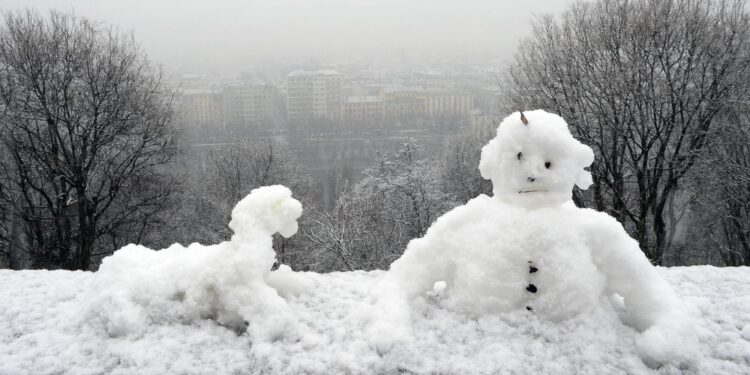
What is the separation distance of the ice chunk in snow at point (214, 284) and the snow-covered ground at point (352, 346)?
85 mm

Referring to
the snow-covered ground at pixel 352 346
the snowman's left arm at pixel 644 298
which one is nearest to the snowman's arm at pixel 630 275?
the snowman's left arm at pixel 644 298

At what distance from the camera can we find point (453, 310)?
3541 millimetres

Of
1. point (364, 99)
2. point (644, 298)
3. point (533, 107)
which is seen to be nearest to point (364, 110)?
point (364, 99)

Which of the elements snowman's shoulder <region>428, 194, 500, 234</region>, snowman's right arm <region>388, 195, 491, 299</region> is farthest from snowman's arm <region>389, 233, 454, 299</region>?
snowman's shoulder <region>428, 194, 500, 234</region>

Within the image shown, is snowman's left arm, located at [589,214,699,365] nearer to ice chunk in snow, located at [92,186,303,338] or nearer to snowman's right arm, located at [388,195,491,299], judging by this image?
snowman's right arm, located at [388,195,491,299]

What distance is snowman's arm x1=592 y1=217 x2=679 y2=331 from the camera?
126 inches

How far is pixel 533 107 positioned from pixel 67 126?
12.6m

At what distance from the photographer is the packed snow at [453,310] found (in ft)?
10.00

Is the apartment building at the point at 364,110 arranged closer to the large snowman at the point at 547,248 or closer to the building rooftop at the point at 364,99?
the building rooftop at the point at 364,99

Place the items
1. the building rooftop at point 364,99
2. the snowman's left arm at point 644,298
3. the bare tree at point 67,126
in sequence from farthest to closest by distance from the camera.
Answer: the building rooftop at point 364,99 → the bare tree at point 67,126 → the snowman's left arm at point 644,298

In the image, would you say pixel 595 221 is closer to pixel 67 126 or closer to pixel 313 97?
pixel 67 126

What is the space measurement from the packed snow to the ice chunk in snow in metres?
0.01

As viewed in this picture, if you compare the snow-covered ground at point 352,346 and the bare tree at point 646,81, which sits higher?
the bare tree at point 646,81

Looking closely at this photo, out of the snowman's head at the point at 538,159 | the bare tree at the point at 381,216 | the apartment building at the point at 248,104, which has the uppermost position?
the snowman's head at the point at 538,159
